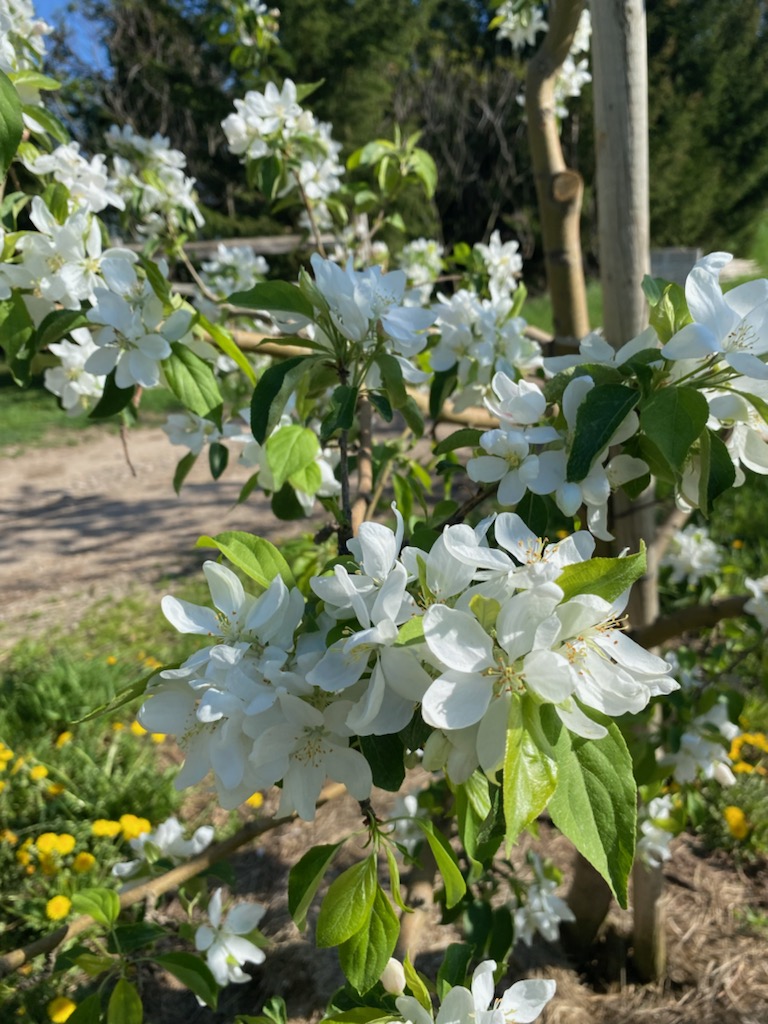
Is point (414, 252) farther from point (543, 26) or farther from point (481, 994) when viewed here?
point (481, 994)

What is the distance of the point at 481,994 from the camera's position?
2.12 ft

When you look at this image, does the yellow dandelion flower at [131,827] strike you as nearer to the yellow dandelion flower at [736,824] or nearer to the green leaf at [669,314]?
the yellow dandelion flower at [736,824]

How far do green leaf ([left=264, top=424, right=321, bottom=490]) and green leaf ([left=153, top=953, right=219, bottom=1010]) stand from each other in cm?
68

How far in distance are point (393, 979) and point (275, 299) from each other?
2.34 ft

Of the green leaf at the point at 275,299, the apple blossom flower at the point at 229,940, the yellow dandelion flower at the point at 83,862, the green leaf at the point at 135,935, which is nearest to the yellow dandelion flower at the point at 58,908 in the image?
the yellow dandelion flower at the point at 83,862

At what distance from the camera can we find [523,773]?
18.5 inches

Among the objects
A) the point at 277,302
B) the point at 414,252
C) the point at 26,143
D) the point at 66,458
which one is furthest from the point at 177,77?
the point at 277,302

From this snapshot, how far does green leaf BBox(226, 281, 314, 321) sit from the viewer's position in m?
0.79

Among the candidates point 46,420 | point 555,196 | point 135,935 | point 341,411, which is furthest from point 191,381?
point 46,420

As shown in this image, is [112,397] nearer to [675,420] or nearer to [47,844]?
[675,420]

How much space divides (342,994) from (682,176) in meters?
13.4

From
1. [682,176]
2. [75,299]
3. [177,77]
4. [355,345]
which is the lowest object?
[355,345]

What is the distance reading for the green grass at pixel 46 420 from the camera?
7596 millimetres

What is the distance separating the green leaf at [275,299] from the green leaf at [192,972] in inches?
34.2
